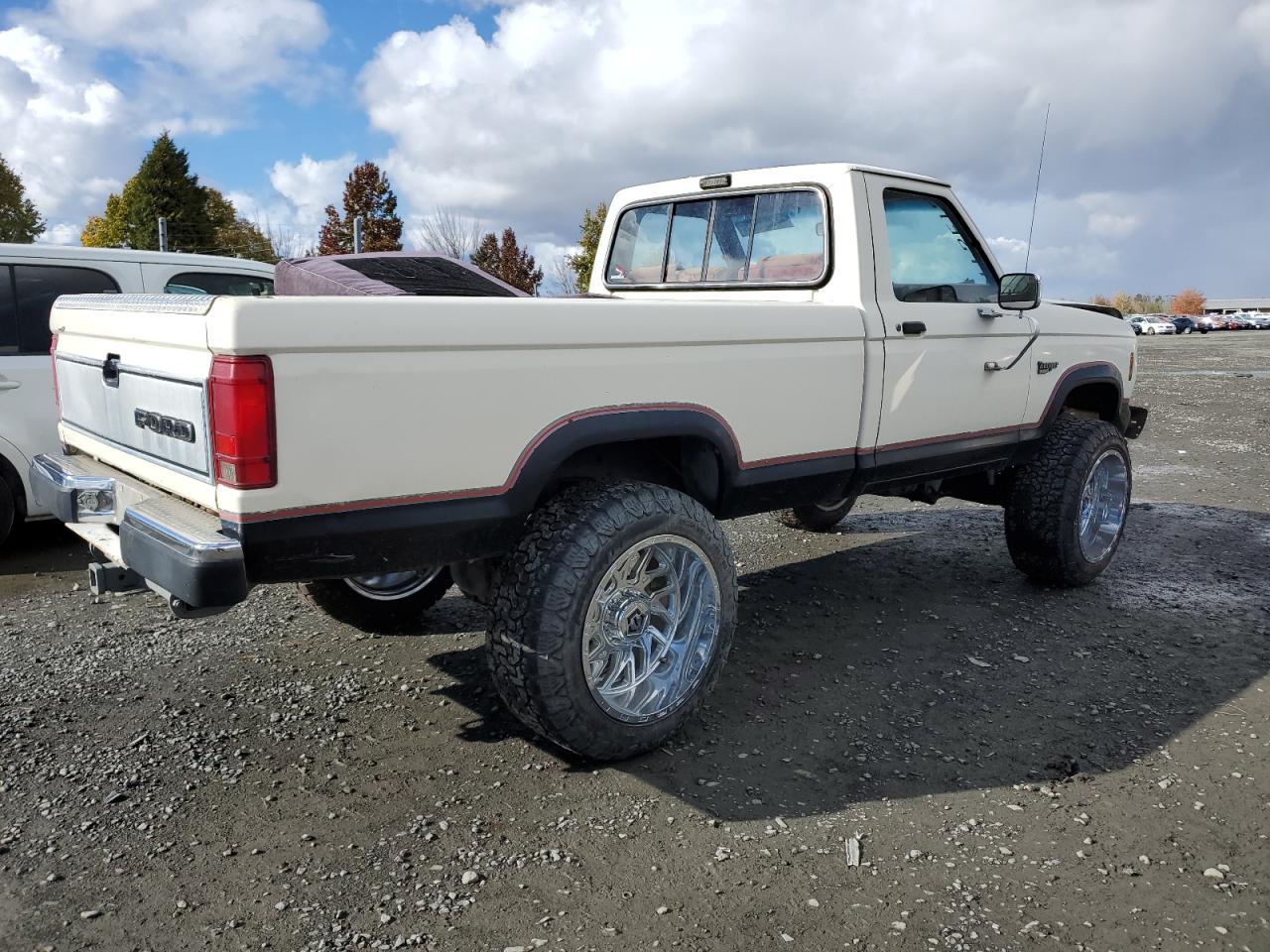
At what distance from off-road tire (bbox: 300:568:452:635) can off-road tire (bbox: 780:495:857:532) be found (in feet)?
8.06

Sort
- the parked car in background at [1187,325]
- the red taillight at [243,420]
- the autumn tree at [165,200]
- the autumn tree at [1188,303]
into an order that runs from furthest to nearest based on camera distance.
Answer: the autumn tree at [1188,303]
the parked car in background at [1187,325]
the autumn tree at [165,200]
the red taillight at [243,420]

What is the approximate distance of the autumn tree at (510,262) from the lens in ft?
133

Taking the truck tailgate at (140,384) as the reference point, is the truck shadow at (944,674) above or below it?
below

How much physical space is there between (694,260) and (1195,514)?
4490mm

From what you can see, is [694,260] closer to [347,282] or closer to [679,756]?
[347,282]

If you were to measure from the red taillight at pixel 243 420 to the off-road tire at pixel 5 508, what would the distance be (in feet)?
12.0

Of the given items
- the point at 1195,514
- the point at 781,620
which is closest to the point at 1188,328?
the point at 1195,514

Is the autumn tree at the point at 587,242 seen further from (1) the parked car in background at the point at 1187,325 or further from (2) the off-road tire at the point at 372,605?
(1) the parked car in background at the point at 1187,325

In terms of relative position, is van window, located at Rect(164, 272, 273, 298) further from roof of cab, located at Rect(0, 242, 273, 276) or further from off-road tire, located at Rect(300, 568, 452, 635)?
off-road tire, located at Rect(300, 568, 452, 635)

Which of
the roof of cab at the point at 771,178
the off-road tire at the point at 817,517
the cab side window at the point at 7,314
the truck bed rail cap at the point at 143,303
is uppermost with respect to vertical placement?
the roof of cab at the point at 771,178

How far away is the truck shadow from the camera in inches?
125

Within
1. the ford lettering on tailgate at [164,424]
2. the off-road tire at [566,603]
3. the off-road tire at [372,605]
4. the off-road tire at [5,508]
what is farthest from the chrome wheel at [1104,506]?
the off-road tire at [5,508]

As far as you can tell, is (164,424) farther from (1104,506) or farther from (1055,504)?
(1104,506)

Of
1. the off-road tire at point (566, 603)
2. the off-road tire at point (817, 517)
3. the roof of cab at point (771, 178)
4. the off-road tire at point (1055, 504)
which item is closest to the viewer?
the off-road tire at point (566, 603)
